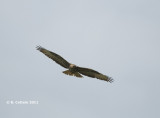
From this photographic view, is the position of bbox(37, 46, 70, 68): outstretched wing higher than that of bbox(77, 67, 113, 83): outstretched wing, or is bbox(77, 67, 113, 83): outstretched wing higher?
bbox(37, 46, 70, 68): outstretched wing

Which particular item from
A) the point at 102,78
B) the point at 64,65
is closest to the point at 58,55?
the point at 64,65

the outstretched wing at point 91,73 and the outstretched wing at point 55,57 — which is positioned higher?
the outstretched wing at point 55,57

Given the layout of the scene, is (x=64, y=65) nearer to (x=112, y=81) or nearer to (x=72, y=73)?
(x=72, y=73)

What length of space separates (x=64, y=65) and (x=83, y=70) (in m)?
1.15

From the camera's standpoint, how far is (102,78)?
26.6m

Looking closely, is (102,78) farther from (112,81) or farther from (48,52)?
(48,52)

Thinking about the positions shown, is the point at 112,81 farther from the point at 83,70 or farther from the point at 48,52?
the point at 48,52

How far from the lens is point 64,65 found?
26688 millimetres

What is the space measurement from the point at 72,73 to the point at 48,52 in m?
2.34

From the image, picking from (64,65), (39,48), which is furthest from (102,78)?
(39,48)

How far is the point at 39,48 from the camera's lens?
27.4m

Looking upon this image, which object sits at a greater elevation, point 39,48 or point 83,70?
point 39,48

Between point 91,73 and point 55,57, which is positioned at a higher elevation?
point 55,57

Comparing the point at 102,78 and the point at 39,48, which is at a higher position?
the point at 39,48
